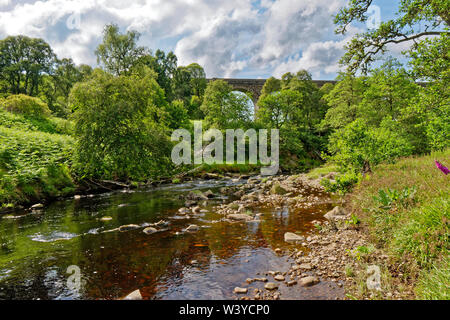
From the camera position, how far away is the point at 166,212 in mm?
11938

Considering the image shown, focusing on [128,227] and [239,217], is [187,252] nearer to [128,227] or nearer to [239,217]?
[128,227]

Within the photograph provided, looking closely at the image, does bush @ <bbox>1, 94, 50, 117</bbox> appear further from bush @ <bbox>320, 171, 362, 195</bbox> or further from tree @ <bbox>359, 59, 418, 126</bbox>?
tree @ <bbox>359, 59, 418, 126</bbox>

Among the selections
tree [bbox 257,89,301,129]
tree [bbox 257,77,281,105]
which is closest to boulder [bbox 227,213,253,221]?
tree [bbox 257,89,301,129]

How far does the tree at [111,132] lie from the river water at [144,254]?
3.30m

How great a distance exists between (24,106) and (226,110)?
2458cm

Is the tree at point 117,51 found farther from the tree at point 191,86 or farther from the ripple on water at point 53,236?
the ripple on water at point 53,236

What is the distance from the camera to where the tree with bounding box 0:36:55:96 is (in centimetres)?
4203

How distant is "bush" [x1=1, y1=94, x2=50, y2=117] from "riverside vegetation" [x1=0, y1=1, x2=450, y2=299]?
0.12 meters

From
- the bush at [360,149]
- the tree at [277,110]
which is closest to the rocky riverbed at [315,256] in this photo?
the bush at [360,149]

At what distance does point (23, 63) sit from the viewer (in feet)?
140

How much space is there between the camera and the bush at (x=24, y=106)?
26.9 meters
